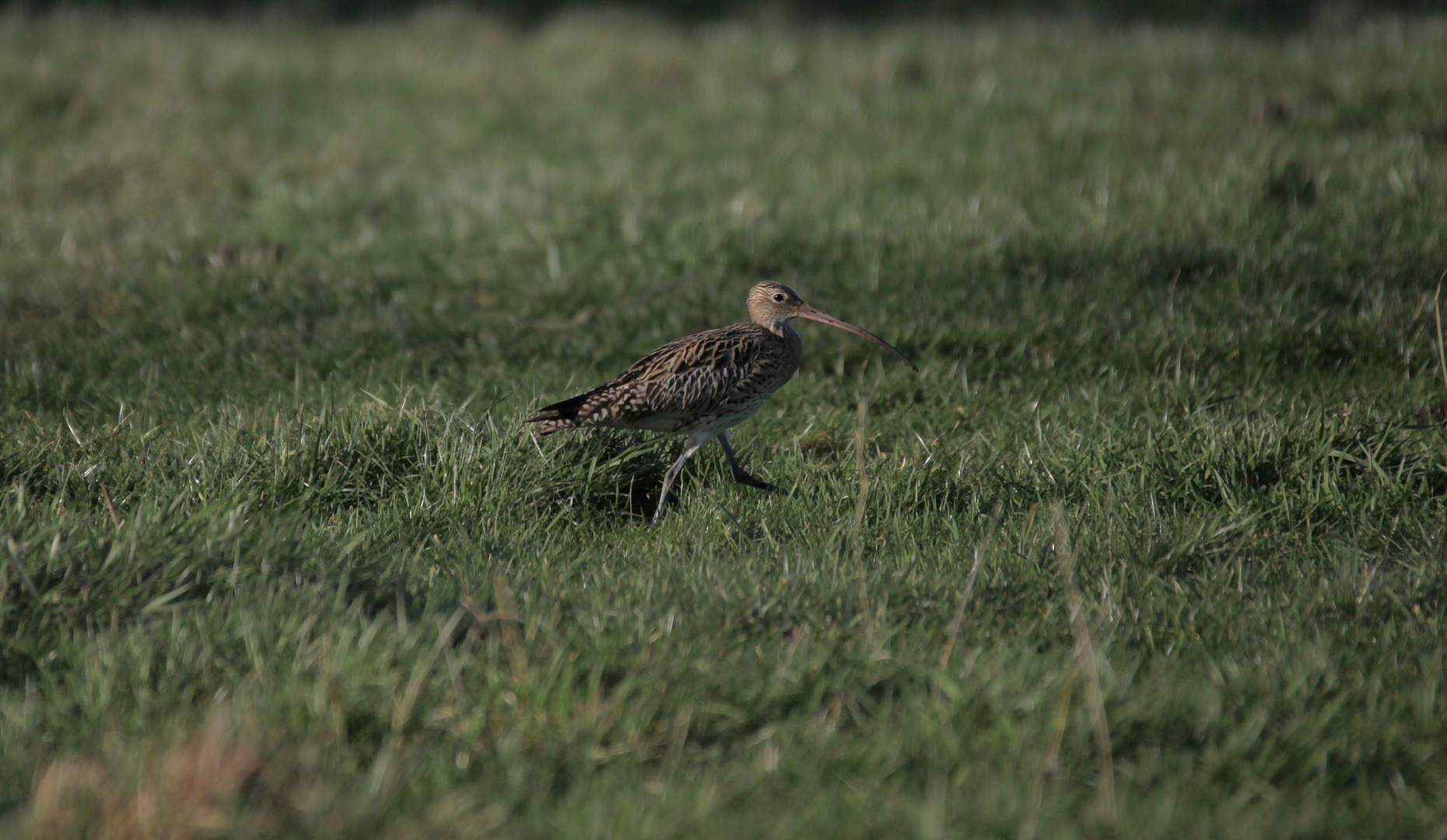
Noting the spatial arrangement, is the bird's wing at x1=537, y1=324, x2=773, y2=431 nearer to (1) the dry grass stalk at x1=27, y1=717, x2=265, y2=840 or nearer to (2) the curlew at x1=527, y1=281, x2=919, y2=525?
(2) the curlew at x1=527, y1=281, x2=919, y2=525

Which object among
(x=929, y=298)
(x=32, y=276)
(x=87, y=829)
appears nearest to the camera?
(x=87, y=829)

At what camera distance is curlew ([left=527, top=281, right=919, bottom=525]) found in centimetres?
512

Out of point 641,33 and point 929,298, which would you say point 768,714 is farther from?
point 641,33

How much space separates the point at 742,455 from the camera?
223 inches

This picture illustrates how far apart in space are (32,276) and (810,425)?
16.4ft

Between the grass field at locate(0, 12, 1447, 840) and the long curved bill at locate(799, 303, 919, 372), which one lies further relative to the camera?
the long curved bill at locate(799, 303, 919, 372)

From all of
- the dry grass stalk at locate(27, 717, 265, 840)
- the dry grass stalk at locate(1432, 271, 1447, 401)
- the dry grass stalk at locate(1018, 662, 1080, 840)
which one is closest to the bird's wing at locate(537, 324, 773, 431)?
the dry grass stalk at locate(1018, 662, 1080, 840)

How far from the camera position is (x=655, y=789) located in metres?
2.96

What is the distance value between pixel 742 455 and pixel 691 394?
61 cm

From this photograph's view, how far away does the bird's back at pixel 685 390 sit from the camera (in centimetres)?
511

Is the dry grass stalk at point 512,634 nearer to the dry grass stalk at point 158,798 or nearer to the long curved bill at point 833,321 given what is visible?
the dry grass stalk at point 158,798

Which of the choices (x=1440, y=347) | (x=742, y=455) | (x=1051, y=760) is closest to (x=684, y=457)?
(x=742, y=455)

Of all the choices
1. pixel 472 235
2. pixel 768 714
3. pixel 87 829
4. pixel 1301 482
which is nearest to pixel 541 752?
pixel 768 714

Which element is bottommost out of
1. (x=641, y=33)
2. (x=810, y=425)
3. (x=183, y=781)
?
(x=810, y=425)
